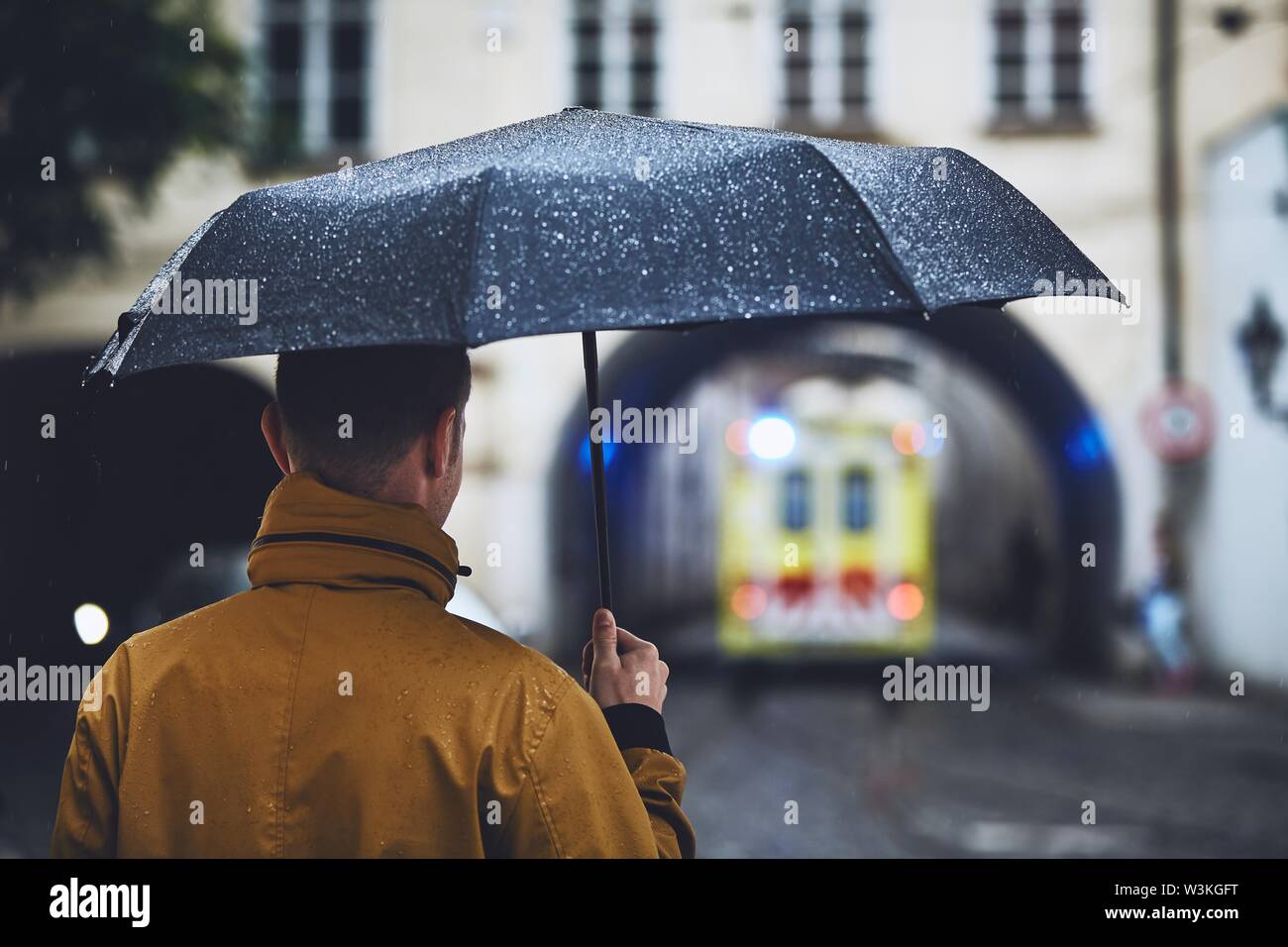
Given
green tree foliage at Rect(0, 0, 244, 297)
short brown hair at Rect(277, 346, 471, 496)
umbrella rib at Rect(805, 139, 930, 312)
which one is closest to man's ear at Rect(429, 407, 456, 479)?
short brown hair at Rect(277, 346, 471, 496)

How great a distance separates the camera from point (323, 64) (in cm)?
1280

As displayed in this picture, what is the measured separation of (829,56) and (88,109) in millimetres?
6655

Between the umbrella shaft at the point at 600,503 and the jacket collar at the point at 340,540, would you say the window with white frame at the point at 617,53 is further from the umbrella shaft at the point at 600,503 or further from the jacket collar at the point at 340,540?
the jacket collar at the point at 340,540

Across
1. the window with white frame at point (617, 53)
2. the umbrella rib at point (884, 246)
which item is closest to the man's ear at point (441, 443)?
the umbrella rib at point (884, 246)

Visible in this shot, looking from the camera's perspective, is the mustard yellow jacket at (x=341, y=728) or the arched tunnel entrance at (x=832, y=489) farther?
the arched tunnel entrance at (x=832, y=489)

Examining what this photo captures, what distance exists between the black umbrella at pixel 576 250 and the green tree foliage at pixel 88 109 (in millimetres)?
7343

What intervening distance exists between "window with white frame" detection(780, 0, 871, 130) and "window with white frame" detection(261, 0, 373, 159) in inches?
146

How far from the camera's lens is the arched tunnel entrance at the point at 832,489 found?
44.3 ft

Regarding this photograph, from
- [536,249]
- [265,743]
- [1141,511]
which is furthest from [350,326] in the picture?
[1141,511]

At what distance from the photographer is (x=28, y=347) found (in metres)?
12.1

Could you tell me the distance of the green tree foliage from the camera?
335 inches

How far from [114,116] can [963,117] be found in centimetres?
723

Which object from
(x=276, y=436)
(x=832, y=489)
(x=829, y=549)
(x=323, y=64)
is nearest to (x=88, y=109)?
(x=323, y=64)

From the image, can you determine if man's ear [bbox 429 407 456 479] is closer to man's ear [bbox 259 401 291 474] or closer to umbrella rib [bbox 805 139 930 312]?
man's ear [bbox 259 401 291 474]
